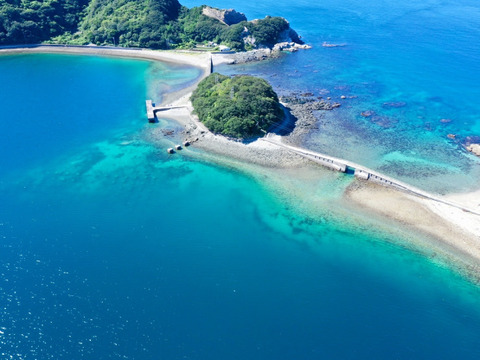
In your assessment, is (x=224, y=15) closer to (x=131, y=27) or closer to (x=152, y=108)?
(x=131, y=27)

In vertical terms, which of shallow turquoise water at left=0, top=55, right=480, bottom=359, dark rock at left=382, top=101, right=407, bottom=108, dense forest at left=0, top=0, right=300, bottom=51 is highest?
dense forest at left=0, top=0, right=300, bottom=51

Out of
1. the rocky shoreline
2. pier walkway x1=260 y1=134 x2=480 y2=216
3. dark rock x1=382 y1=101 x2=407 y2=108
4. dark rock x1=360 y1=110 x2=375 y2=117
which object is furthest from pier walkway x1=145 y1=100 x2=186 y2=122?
dark rock x1=382 y1=101 x2=407 y2=108

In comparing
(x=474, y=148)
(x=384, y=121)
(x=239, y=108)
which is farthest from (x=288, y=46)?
(x=474, y=148)

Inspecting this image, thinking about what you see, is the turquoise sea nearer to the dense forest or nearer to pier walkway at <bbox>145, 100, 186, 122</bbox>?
pier walkway at <bbox>145, 100, 186, 122</bbox>

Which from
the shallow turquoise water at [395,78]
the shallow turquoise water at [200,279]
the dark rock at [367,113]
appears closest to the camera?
the shallow turquoise water at [200,279]

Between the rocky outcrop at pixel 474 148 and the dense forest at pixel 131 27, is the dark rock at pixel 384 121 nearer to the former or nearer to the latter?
the rocky outcrop at pixel 474 148

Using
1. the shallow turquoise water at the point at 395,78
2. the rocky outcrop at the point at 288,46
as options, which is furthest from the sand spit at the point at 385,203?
the rocky outcrop at the point at 288,46

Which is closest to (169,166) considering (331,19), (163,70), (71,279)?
(71,279)
